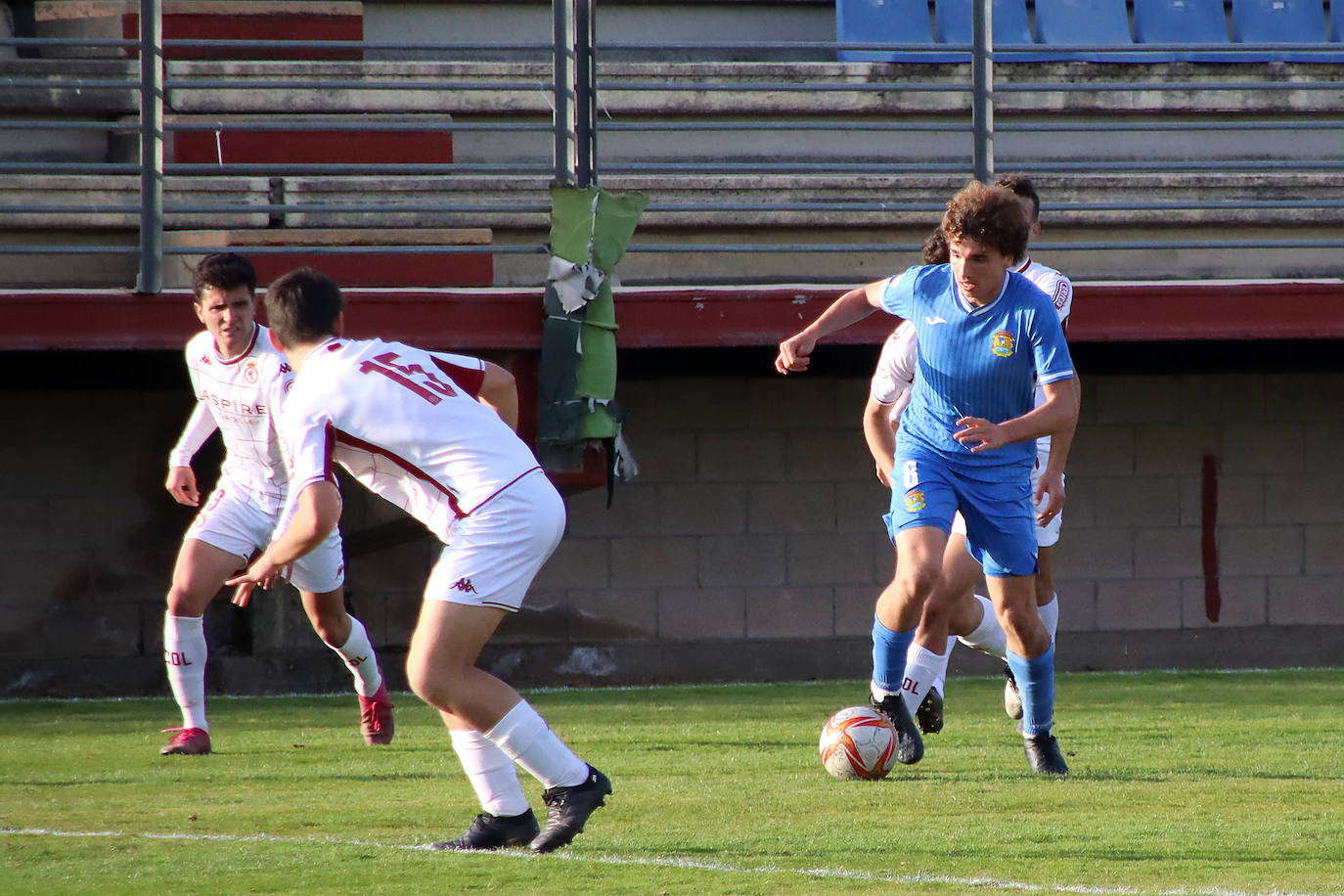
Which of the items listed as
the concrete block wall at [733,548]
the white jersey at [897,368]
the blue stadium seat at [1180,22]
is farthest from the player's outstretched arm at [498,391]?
the blue stadium seat at [1180,22]

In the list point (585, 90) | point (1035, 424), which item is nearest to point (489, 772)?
point (1035, 424)

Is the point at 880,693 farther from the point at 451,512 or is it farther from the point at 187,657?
the point at 187,657

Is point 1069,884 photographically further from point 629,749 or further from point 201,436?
point 201,436

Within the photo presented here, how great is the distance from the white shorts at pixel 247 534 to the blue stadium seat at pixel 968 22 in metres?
6.67

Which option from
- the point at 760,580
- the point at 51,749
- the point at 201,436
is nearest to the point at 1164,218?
the point at 760,580

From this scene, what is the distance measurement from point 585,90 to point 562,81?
0.46ft

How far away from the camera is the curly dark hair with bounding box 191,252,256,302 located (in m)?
6.35

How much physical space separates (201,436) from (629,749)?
2.24 m

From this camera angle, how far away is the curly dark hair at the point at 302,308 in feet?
14.1

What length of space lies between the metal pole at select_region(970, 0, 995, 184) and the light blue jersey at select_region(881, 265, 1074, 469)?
3862 mm

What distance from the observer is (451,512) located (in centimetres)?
428

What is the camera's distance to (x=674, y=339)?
8758 mm

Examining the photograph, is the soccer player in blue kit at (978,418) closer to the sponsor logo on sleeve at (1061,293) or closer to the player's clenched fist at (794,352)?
the player's clenched fist at (794,352)

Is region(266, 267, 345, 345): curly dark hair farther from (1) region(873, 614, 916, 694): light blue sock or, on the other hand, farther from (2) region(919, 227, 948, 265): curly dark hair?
(2) region(919, 227, 948, 265): curly dark hair
